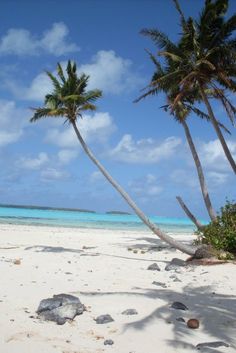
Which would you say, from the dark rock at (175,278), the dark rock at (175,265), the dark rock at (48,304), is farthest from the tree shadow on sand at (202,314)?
the dark rock at (175,265)

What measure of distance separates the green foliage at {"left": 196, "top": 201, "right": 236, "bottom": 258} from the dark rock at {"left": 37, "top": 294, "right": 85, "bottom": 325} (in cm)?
743

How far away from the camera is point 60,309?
6.51 metres

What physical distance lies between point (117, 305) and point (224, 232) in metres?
7.95

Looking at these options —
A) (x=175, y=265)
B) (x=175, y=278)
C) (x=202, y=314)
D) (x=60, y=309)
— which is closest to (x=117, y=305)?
(x=60, y=309)

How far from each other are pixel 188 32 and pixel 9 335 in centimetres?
1445

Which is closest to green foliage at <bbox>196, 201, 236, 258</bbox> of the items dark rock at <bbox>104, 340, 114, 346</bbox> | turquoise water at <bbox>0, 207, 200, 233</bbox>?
dark rock at <bbox>104, 340, 114, 346</bbox>

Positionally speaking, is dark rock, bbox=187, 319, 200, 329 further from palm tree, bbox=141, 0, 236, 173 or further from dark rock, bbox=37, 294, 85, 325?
palm tree, bbox=141, 0, 236, 173

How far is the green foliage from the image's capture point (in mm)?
14039

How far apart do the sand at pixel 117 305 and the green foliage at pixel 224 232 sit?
1.74 m

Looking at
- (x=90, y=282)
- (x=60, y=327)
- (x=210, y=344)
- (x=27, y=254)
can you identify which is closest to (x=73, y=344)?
(x=60, y=327)

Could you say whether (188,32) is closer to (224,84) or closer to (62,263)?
(224,84)

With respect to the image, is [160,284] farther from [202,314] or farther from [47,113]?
[47,113]

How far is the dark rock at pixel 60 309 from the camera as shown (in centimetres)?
630

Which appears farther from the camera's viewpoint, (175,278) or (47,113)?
(47,113)
